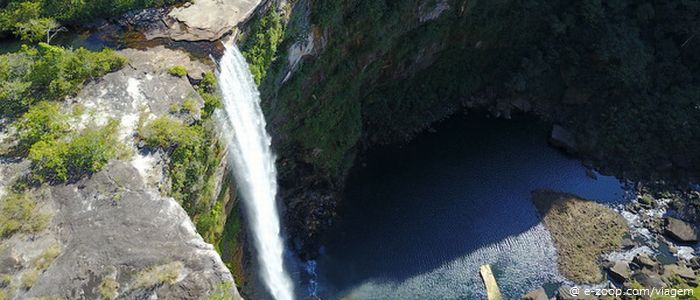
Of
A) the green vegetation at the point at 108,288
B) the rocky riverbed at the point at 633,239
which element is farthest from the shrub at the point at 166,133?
the rocky riverbed at the point at 633,239

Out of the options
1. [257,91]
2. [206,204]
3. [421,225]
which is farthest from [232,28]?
[421,225]

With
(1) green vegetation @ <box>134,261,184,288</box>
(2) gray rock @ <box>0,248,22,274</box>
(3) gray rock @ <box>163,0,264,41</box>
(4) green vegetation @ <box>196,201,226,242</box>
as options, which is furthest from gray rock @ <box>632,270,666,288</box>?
(2) gray rock @ <box>0,248,22,274</box>

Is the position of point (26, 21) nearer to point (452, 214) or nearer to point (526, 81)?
point (452, 214)

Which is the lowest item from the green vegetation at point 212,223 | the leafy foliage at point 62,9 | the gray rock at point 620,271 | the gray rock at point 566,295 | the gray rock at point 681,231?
the gray rock at point 566,295

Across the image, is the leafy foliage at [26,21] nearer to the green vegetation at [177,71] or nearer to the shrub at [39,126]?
the shrub at [39,126]

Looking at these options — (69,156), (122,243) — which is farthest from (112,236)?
(69,156)

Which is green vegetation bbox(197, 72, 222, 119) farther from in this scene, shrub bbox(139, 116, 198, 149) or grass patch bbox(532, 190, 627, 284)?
grass patch bbox(532, 190, 627, 284)
